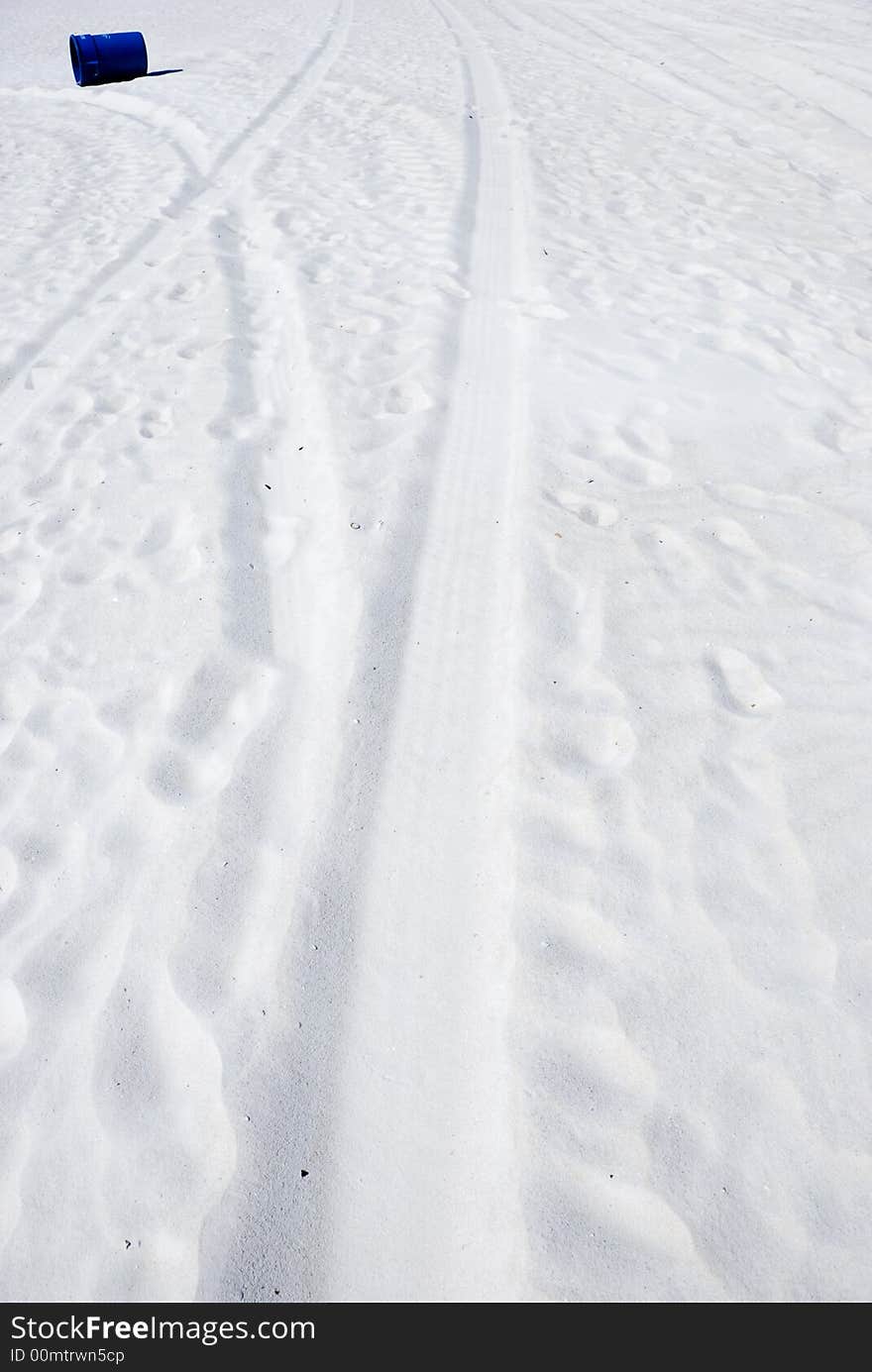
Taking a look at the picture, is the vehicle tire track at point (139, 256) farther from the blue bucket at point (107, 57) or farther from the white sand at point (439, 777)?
the blue bucket at point (107, 57)

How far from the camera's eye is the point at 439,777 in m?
2.21

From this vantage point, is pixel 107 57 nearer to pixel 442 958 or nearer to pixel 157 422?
pixel 157 422

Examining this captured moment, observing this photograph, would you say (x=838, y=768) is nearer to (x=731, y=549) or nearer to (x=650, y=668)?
(x=650, y=668)

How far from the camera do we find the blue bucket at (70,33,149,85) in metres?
9.09

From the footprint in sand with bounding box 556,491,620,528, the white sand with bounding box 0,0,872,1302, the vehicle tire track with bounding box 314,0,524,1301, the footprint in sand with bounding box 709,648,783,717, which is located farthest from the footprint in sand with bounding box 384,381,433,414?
the footprint in sand with bounding box 709,648,783,717

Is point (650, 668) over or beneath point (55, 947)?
over

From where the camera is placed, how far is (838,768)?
2.19 metres

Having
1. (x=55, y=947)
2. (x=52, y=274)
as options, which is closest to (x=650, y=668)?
(x=55, y=947)

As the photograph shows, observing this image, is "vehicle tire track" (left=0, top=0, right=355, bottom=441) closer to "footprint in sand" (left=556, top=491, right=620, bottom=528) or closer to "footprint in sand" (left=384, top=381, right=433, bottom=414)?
"footprint in sand" (left=384, top=381, right=433, bottom=414)

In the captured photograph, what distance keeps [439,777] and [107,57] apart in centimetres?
1049

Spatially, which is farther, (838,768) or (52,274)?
(52,274)
